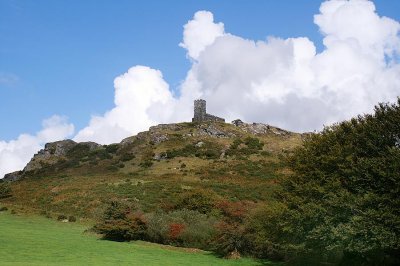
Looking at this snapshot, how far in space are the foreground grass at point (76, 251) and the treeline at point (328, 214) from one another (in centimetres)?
162

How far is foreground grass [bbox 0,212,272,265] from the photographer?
2078 centimetres

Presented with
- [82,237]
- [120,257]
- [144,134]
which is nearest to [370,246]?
[120,257]

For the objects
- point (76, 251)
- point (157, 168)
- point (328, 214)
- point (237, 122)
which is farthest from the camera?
point (237, 122)

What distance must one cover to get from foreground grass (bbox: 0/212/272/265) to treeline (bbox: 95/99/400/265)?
1.62 m

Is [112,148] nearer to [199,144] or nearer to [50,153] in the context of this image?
[50,153]

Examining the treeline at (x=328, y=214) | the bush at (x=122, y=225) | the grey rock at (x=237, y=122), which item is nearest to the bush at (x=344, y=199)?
the treeline at (x=328, y=214)

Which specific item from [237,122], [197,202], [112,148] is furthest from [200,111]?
[197,202]

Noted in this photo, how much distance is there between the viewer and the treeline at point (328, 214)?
1953 centimetres

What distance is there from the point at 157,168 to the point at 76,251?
46.1 metres

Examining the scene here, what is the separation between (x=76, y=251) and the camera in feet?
78.0

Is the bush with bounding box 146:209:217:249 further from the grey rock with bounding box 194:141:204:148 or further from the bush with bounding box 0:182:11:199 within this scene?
the grey rock with bounding box 194:141:204:148

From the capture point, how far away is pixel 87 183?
58125 mm

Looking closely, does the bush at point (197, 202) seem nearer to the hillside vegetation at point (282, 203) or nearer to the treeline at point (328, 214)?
the hillside vegetation at point (282, 203)

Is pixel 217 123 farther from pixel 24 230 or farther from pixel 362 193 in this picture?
pixel 362 193
